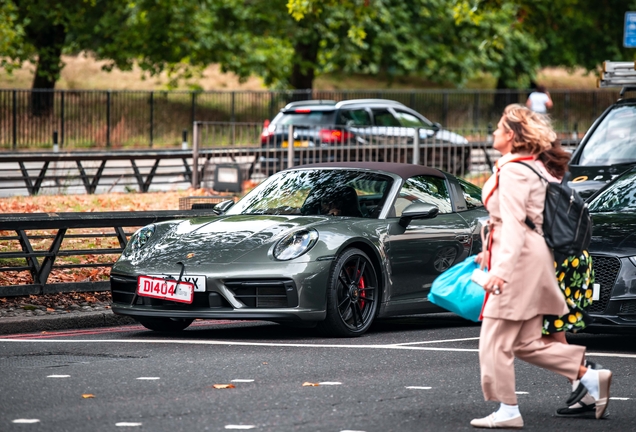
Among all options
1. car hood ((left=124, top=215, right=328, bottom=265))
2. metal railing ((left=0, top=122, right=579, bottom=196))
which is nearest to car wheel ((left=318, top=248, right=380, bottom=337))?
car hood ((left=124, top=215, right=328, bottom=265))

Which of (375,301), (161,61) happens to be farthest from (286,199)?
(161,61)

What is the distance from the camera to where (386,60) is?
44875mm

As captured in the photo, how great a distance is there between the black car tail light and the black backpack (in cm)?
1494

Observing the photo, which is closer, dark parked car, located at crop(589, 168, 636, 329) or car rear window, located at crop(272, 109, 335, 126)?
dark parked car, located at crop(589, 168, 636, 329)

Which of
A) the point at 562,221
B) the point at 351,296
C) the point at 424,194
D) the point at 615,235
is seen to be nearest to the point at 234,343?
the point at 351,296

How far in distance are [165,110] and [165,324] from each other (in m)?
26.8

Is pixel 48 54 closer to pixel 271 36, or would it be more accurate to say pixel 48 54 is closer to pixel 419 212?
pixel 271 36

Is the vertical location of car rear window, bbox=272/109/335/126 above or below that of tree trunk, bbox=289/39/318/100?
below

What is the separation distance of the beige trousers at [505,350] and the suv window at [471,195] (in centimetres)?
480

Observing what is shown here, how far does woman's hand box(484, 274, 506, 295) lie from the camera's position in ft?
18.7

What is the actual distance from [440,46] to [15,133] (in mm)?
18055

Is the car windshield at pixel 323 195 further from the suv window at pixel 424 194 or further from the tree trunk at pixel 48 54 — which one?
the tree trunk at pixel 48 54

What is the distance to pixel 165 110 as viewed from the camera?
35.8 metres

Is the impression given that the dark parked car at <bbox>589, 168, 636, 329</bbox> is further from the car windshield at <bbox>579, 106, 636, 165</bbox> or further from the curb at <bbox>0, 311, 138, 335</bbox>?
the car windshield at <bbox>579, 106, 636, 165</bbox>
